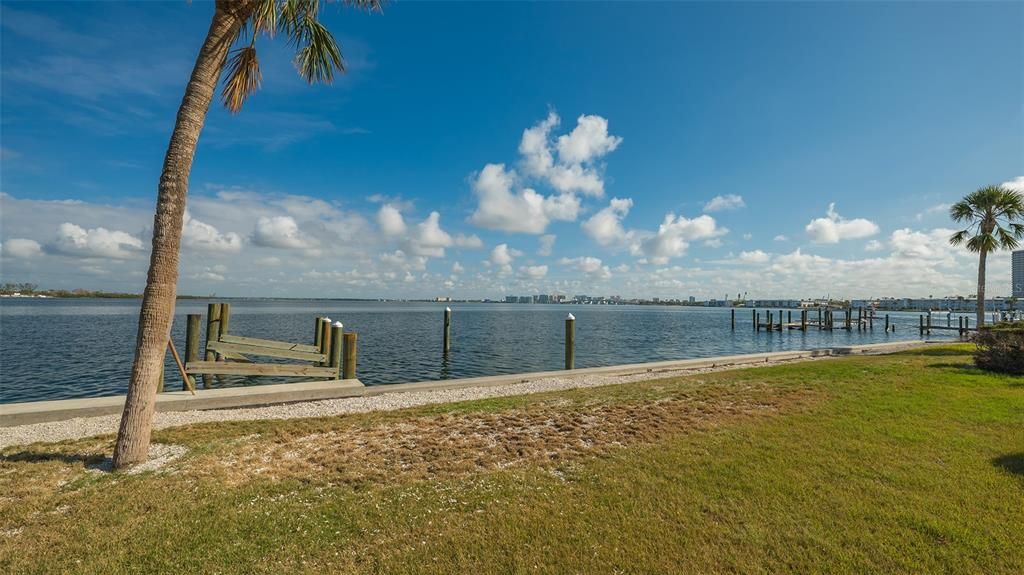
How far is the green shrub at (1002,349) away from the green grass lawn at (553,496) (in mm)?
4991

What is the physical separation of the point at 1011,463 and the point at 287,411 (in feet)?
38.4

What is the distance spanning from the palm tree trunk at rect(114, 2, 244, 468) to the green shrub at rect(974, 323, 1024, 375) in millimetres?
18653

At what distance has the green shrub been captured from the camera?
1130 centimetres

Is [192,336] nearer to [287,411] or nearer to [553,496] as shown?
[287,411]

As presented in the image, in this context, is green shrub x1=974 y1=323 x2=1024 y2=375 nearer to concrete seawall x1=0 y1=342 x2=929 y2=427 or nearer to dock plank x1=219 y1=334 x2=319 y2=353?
concrete seawall x1=0 y1=342 x2=929 y2=427

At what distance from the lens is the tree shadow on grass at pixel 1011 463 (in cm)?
503

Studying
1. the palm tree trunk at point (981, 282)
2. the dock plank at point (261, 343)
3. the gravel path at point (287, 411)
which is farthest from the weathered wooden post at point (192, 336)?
the palm tree trunk at point (981, 282)

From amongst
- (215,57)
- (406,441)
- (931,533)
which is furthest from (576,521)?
(215,57)

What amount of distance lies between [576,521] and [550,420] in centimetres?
383

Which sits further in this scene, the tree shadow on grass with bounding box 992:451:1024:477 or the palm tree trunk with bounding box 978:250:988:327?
the palm tree trunk with bounding box 978:250:988:327

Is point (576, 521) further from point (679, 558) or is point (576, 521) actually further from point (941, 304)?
point (941, 304)

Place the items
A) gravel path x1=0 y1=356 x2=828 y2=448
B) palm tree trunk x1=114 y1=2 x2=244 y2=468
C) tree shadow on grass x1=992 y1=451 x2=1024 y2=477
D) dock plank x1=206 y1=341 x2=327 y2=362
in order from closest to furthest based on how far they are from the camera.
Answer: tree shadow on grass x1=992 y1=451 x2=1024 y2=477
palm tree trunk x1=114 y1=2 x2=244 y2=468
gravel path x1=0 y1=356 x2=828 y2=448
dock plank x1=206 y1=341 x2=327 y2=362

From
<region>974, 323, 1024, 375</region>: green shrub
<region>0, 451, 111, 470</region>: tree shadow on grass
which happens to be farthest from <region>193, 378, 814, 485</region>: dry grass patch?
<region>974, 323, 1024, 375</region>: green shrub

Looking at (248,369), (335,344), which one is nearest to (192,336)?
(248,369)
